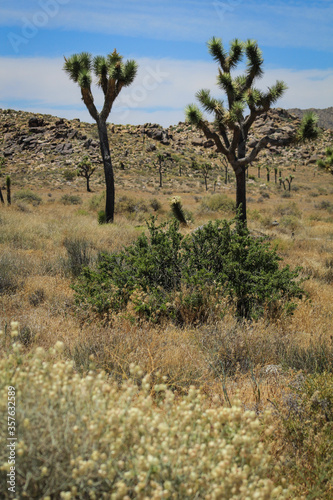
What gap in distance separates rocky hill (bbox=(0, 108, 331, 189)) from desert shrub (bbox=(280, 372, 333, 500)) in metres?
43.9

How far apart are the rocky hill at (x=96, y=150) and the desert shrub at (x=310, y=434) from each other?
43894mm

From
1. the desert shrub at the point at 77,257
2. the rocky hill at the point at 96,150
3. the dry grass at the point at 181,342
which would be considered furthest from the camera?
the rocky hill at the point at 96,150

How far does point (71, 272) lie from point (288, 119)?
112841 mm

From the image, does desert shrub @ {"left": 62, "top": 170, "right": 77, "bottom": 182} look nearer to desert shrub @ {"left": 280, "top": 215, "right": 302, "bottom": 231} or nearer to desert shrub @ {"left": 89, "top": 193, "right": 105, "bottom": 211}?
desert shrub @ {"left": 89, "top": 193, "right": 105, "bottom": 211}

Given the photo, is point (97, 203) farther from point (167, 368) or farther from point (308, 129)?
point (167, 368)

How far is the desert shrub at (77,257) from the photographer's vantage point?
7.61m

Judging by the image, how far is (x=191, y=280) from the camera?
16.9ft

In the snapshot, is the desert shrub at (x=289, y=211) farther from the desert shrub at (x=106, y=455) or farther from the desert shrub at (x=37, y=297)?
the desert shrub at (x=106, y=455)

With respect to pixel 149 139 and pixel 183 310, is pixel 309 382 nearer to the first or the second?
pixel 183 310

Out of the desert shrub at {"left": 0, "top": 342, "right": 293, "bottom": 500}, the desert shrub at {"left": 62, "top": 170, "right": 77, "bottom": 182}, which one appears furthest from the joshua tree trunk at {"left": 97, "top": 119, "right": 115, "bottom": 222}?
the desert shrub at {"left": 62, "top": 170, "right": 77, "bottom": 182}

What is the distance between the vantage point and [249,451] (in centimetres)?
185

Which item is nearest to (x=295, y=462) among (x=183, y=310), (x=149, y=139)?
(x=183, y=310)

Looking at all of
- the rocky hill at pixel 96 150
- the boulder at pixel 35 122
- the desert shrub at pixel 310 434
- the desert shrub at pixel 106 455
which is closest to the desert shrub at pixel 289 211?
the desert shrub at pixel 310 434

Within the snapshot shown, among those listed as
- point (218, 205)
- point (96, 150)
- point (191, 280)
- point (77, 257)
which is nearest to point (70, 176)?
point (96, 150)
